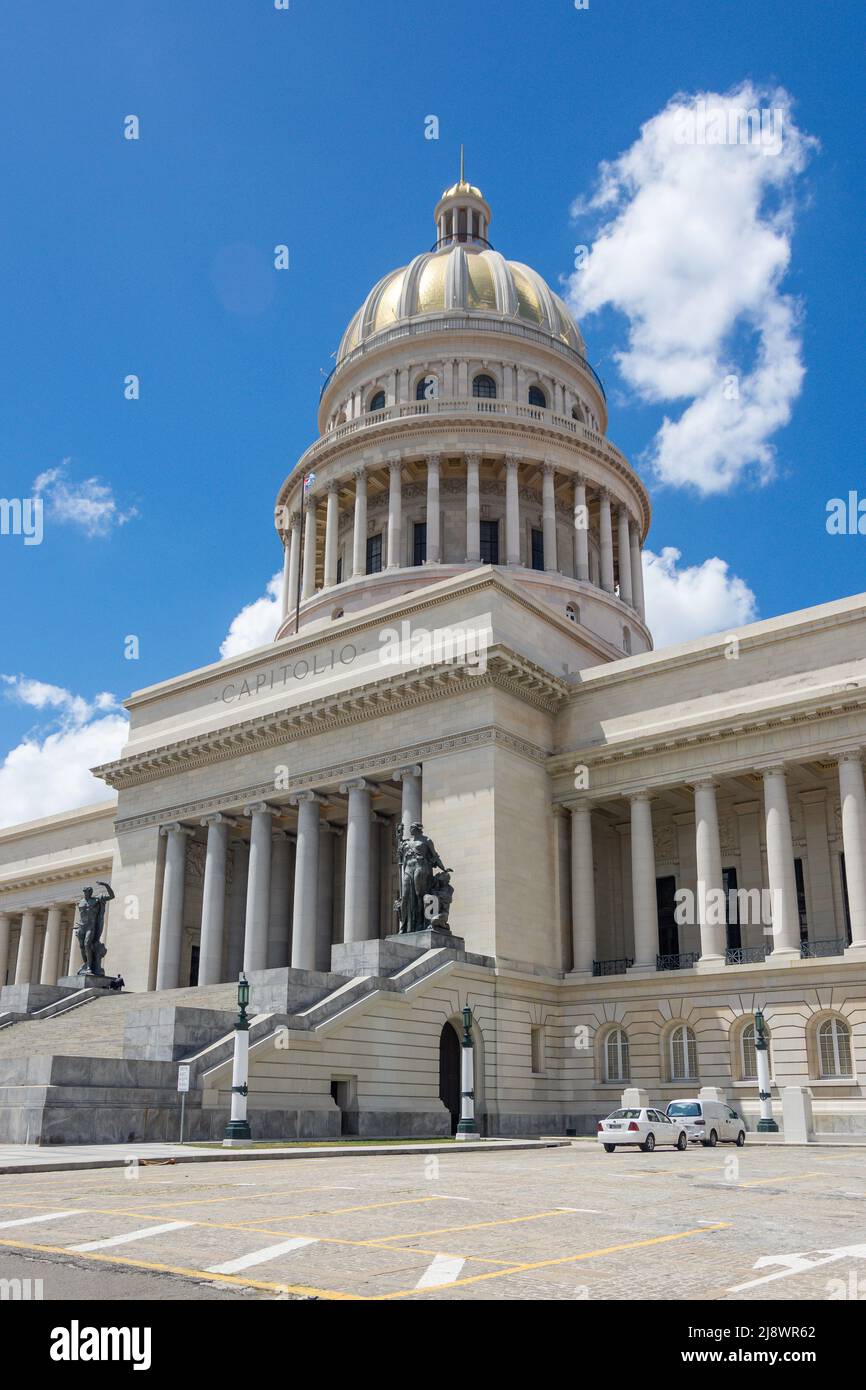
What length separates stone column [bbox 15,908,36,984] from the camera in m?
69.1

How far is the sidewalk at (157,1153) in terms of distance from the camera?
67.8 feet

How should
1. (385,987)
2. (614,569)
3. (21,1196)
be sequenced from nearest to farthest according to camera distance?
1. (21,1196)
2. (385,987)
3. (614,569)

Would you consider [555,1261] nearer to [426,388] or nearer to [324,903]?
[324,903]

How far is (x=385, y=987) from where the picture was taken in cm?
3612

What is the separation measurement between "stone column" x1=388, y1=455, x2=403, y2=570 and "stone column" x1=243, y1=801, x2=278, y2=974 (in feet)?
58.5

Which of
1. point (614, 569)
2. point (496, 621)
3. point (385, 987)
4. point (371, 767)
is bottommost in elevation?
point (385, 987)

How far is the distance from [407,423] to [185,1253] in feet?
192

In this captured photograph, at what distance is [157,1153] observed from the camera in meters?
23.8

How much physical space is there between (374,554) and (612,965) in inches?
1175

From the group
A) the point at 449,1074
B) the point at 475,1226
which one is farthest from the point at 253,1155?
the point at 449,1074

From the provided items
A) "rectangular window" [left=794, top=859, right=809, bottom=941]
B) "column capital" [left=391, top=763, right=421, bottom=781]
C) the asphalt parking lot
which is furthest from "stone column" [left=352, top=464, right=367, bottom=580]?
the asphalt parking lot
